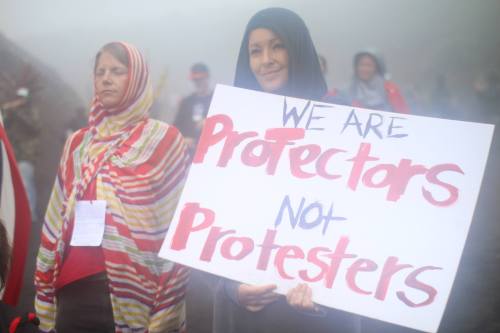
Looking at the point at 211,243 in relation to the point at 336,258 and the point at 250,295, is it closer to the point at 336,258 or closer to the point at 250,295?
the point at 250,295

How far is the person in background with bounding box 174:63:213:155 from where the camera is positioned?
3832 millimetres

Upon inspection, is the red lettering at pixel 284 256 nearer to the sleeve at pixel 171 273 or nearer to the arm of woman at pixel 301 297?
the arm of woman at pixel 301 297

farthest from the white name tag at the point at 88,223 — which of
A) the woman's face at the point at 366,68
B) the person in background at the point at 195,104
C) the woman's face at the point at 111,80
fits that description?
the woman's face at the point at 366,68

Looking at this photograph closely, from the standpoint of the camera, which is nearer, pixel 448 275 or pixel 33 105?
pixel 448 275

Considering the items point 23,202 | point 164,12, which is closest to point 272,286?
point 23,202

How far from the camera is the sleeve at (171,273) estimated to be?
167 cm

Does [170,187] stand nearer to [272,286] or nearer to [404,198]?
[272,286]

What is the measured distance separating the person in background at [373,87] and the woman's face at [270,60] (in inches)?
75.0

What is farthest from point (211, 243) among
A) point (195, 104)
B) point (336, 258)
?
point (195, 104)

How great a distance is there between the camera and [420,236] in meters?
1.12

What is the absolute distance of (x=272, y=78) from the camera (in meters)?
1.40

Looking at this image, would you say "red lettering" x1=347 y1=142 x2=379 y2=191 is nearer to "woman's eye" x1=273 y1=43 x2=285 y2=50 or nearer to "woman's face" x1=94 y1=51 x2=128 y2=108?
"woman's eye" x1=273 y1=43 x2=285 y2=50

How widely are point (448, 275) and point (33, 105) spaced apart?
14.3 feet

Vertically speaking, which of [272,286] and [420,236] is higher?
[420,236]
